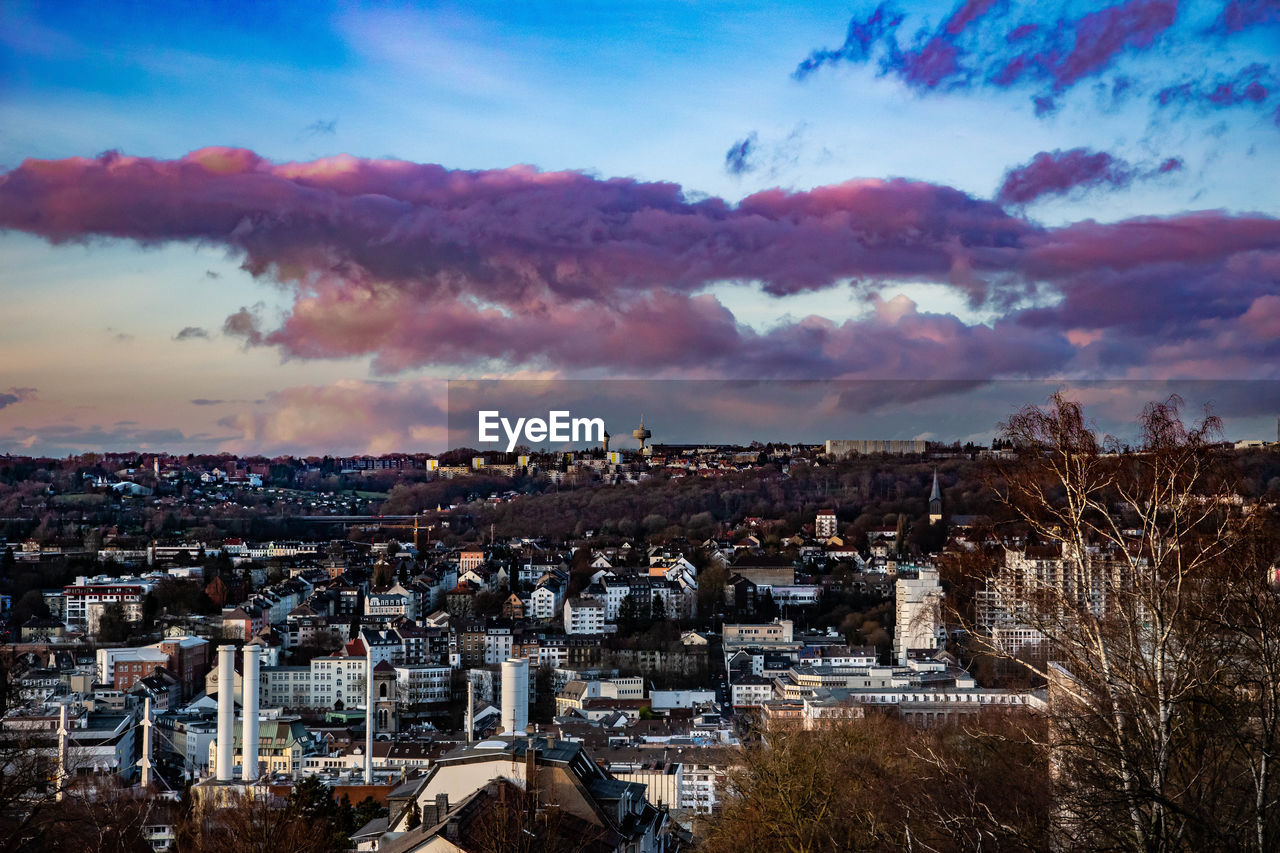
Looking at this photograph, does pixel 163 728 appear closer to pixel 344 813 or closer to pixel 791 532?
pixel 344 813

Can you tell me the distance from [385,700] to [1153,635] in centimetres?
2808

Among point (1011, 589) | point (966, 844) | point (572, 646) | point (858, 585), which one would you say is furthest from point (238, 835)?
point (858, 585)

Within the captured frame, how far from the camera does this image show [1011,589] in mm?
7332

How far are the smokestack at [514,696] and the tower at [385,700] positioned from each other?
6.86 meters

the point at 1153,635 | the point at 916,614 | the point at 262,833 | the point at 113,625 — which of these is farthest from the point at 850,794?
the point at 113,625

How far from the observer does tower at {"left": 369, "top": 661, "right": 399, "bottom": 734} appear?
1237 inches

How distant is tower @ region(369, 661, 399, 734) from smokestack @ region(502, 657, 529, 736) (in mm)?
6864

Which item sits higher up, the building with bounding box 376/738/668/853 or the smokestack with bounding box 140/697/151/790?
the building with bounding box 376/738/668/853

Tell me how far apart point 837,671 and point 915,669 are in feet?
5.26

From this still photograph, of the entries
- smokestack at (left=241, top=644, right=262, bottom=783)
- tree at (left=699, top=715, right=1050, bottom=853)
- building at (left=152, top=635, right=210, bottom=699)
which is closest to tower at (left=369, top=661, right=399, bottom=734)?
building at (left=152, top=635, right=210, bottom=699)

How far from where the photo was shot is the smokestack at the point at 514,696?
71.2ft

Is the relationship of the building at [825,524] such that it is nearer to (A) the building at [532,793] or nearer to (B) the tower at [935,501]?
(B) the tower at [935,501]

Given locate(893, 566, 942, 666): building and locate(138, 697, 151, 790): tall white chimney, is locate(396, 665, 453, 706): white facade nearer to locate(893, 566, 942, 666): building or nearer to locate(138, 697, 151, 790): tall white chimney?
locate(138, 697, 151, 790): tall white chimney

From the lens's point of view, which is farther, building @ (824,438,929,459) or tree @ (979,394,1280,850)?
building @ (824,438,929,459)
